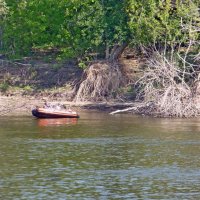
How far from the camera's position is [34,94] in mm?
70125

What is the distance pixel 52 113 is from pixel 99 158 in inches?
717

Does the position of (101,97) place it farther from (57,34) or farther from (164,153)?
(164,153)

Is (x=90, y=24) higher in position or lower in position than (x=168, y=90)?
higher

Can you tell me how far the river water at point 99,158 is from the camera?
114 ft

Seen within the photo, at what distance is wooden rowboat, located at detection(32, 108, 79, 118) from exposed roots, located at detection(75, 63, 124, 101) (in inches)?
304

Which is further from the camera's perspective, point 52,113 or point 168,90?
point 168,90

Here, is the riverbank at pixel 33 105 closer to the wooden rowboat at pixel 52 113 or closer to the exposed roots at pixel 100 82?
the exposed roots at pixel 100 82

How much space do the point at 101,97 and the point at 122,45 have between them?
553 centimetres

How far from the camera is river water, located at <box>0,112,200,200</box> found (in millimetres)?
34781

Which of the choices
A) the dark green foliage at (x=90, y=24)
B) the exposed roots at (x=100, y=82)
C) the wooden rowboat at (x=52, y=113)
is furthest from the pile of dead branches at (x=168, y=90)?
the wooden rowboat at (x=52, y=113)

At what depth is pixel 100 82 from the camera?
6881 cm

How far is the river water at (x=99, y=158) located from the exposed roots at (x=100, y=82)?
29.7 ft

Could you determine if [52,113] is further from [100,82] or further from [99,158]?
[99,158]

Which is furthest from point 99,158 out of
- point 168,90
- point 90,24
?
point 90,24
